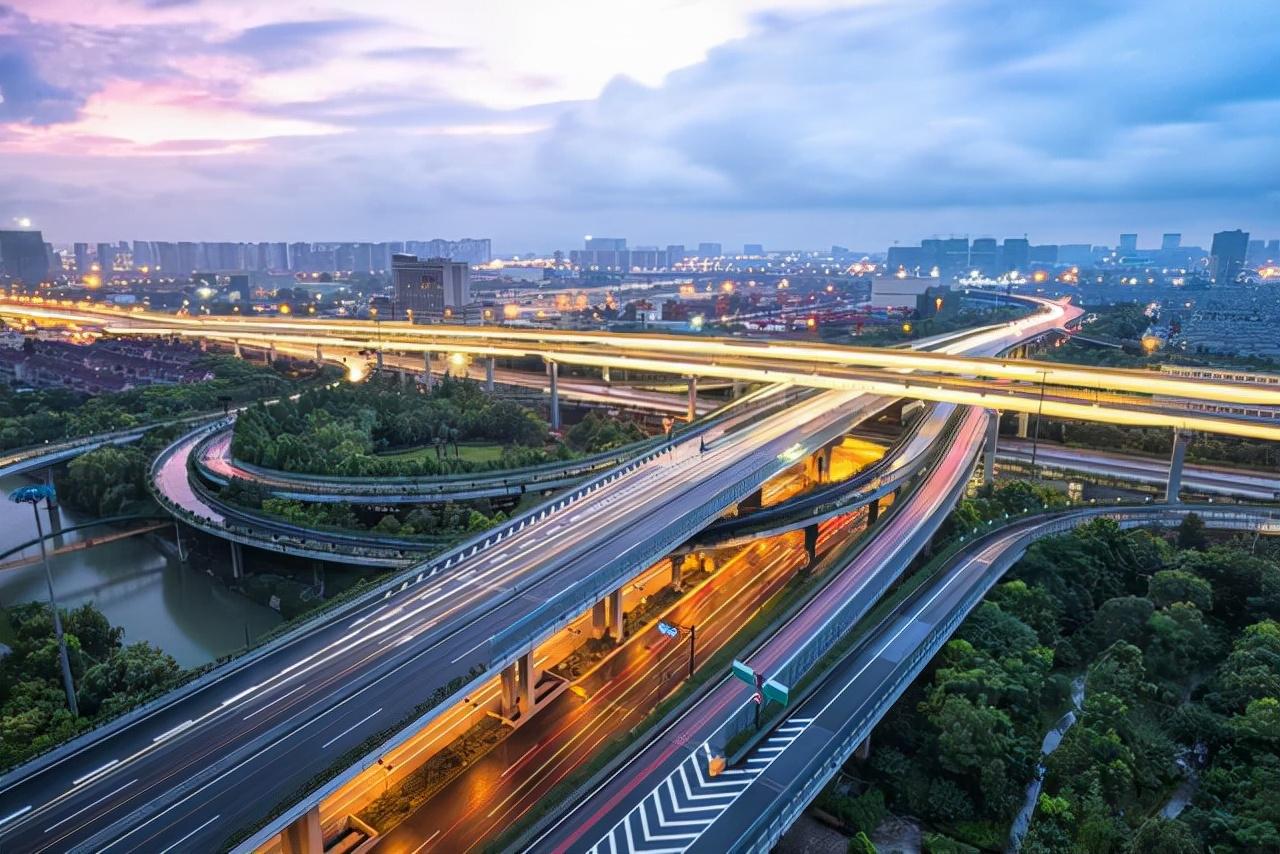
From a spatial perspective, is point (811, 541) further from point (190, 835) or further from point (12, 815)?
point (12, 815)

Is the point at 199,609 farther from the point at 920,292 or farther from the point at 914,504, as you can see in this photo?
the point at 920,292

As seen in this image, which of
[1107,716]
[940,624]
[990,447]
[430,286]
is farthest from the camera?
[430,286]

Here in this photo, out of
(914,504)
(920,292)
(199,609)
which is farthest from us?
(920,292)

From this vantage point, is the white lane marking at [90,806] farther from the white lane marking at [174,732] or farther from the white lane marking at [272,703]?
the white lane marking at [272,703]

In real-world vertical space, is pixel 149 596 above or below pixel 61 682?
below

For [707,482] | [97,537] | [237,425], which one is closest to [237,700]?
[707,482]

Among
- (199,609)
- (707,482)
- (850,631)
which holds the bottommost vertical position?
(199,609)

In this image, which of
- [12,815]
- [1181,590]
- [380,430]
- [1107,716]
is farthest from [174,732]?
[380,430]
